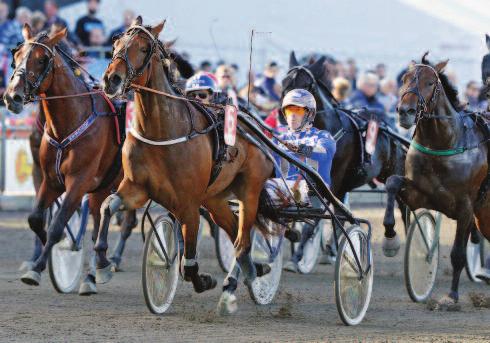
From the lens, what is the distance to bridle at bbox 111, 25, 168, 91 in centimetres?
773

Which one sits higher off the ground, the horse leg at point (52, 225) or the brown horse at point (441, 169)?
the brown horse at point (441, 169)

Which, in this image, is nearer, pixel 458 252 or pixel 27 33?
pixel 27 33

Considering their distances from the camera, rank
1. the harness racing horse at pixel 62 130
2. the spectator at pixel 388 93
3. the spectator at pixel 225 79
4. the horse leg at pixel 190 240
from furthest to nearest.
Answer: the spectator at pixel 388 93
the spectator at pixel 225 79
the harness racing horse at pixel 62 130
the horse leg at pixel 190 240

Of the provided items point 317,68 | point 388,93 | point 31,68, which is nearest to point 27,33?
point 31,68

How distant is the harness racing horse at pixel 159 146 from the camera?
783 cm

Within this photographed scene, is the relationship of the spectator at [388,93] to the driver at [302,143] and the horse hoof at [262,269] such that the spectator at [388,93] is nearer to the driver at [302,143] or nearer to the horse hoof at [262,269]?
the driver at [302,143]

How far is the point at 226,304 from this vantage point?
8.45 metres

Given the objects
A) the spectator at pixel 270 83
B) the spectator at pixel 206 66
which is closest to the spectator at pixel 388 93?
the spectator at pixel 270 83

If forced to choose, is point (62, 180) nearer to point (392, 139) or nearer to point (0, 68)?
point (392, 139)

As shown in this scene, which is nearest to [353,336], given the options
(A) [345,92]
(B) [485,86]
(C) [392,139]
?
(B) [485,86]

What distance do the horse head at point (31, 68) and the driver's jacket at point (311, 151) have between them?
1.91 meters

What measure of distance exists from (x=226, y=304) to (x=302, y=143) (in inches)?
57.3

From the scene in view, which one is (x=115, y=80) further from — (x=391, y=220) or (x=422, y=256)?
(x=422, y=256)

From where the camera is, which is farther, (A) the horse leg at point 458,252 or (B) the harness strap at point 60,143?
(A) the horse leg at point 458,252
